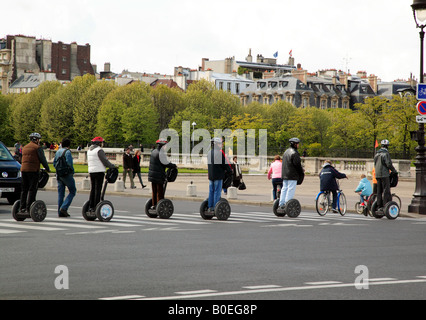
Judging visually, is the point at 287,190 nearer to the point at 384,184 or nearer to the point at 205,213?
the point at 205,213

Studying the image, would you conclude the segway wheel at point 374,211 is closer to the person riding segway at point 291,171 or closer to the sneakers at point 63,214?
the person riding segway at point 291,171

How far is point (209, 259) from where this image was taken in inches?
423

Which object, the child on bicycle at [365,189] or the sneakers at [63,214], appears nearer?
the sneakers at [63,214]

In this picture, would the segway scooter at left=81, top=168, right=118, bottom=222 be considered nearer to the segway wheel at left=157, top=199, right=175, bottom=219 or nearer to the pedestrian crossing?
the pedestrian crossing

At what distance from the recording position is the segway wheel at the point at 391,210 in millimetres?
19172

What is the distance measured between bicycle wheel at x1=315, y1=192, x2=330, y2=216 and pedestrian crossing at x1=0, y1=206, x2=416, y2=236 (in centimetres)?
19

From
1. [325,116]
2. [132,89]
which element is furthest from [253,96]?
[132,89]

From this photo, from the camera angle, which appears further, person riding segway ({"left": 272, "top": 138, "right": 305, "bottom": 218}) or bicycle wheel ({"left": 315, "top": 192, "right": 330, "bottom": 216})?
bicycle wheel ({"left": 315, "top": 192, "right": 330, "bottom": 216})

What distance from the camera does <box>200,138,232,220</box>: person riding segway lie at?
17.5 m

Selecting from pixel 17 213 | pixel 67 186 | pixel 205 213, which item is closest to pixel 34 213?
pixel 17 213

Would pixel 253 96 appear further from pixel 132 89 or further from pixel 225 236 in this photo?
pixel 225 236

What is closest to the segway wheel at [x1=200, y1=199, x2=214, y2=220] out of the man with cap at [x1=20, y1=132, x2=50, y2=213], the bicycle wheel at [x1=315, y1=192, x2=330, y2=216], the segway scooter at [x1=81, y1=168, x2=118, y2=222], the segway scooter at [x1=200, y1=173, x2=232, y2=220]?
the segway scooter at [x1=200, y1=173, x2=232, y2=220]

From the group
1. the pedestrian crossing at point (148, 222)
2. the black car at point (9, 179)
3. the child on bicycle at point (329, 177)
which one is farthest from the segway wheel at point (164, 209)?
the black car at point (9, 179)

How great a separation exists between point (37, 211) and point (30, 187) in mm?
548
